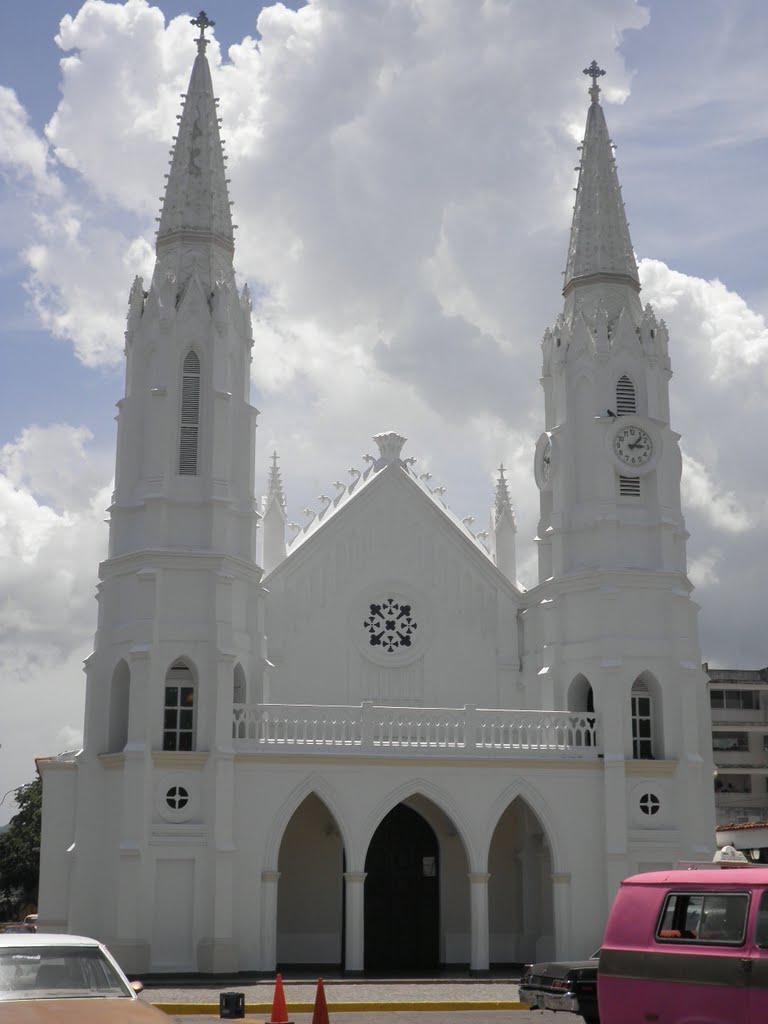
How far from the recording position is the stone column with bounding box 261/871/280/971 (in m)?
29.8

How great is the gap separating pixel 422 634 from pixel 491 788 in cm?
582

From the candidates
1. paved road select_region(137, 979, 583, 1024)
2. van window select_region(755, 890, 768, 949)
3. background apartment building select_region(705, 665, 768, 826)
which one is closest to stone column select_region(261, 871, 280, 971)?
paved road select_region(137, 979, 583, 1024)

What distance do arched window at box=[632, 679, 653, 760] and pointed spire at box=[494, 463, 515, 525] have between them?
8.77 metres

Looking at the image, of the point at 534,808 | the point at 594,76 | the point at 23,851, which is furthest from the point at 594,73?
the point at 23,851

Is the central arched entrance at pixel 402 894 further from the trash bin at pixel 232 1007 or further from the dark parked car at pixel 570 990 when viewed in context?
the trash bin at pixel 232 1007

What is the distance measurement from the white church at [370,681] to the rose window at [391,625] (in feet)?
0.19

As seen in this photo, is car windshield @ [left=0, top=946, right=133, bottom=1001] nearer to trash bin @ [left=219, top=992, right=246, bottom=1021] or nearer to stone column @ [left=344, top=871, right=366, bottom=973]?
trash bin @ [left=219, top=992, right=246, bottom=1021]

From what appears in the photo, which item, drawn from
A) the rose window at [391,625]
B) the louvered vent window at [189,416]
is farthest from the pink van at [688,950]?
the rose window at [391,625]

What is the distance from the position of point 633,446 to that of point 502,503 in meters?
7.30

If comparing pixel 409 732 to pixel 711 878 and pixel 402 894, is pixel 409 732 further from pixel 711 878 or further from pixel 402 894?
pixel 711 878

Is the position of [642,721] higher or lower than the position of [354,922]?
higher

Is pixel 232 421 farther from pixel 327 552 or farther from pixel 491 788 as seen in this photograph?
pixel 491 788

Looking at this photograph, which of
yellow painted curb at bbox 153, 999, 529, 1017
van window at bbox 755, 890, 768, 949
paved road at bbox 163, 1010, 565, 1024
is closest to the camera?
van window at bbox 755, 890, 768, 949

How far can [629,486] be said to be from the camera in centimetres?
3459
